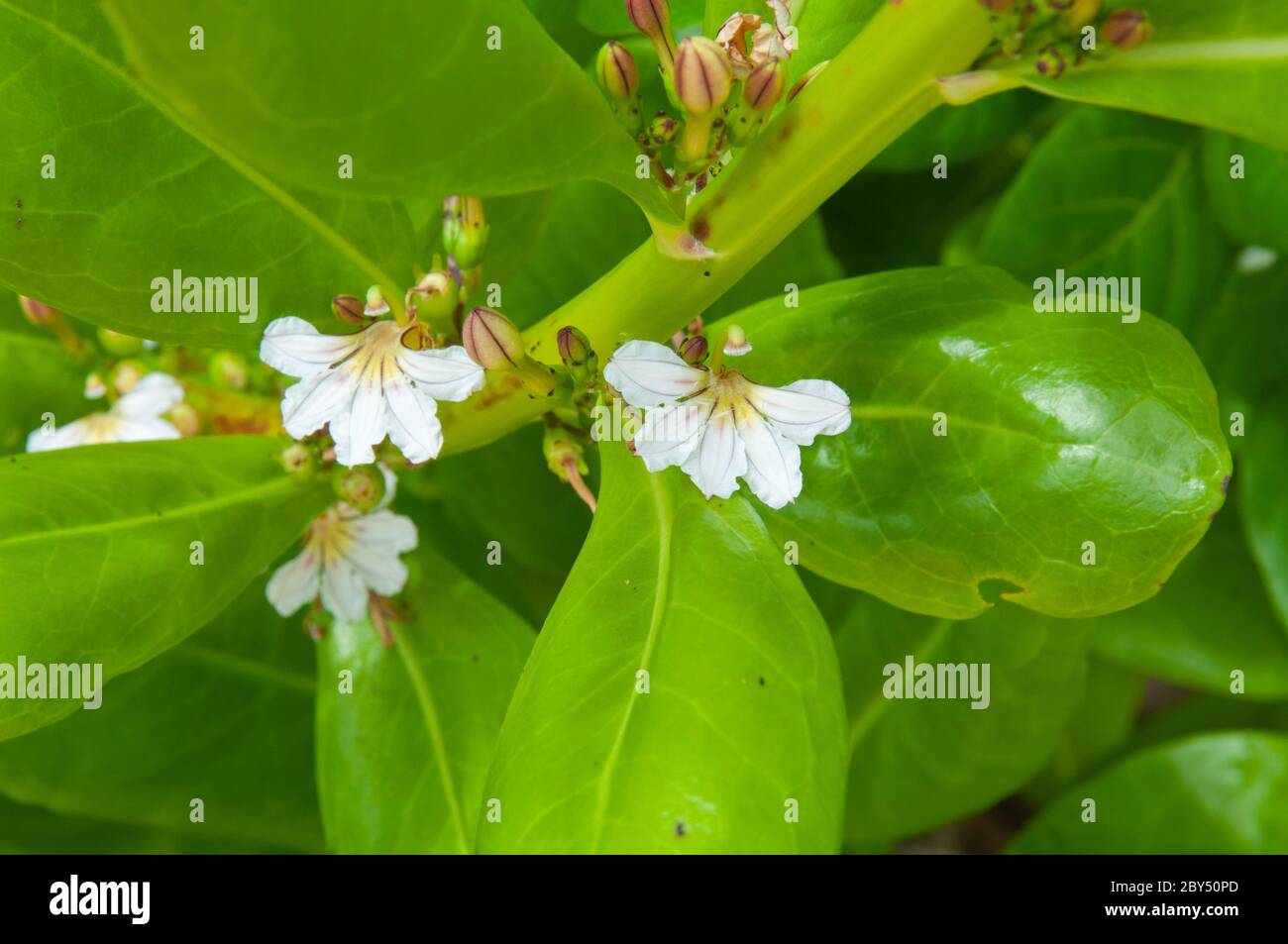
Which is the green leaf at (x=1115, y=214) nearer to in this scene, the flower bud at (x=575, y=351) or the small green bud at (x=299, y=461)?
the flower bud at (x=575, y=351)

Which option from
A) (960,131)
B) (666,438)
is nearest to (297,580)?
(666,438)

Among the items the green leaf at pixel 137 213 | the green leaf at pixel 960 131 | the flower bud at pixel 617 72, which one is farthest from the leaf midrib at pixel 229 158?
the green leaf at pixel 960 131

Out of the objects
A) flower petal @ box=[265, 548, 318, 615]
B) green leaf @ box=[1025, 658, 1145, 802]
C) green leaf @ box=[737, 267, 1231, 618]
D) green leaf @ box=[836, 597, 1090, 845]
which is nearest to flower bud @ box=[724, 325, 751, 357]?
green leaf @ box=[737, 267, 1231, 618]

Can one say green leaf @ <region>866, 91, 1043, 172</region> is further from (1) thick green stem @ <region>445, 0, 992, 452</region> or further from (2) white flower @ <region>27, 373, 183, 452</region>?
(2) white flower @ <region>27, 373, 183, 452</region>

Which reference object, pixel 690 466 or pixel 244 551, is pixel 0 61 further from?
pixel 690 466

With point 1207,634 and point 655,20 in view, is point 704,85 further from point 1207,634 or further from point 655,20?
point 1207,634

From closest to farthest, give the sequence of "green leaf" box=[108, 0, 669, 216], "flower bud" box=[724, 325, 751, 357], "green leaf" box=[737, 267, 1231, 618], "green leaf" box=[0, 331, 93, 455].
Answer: "green leaf" box=[108, 0, 669, 216] < "green leaf" box=[737, 267, 1231, 618] < "flower bud" box=[724, 325, 751, 357] < "green leaf" box=[0, 331, 93, 455]
